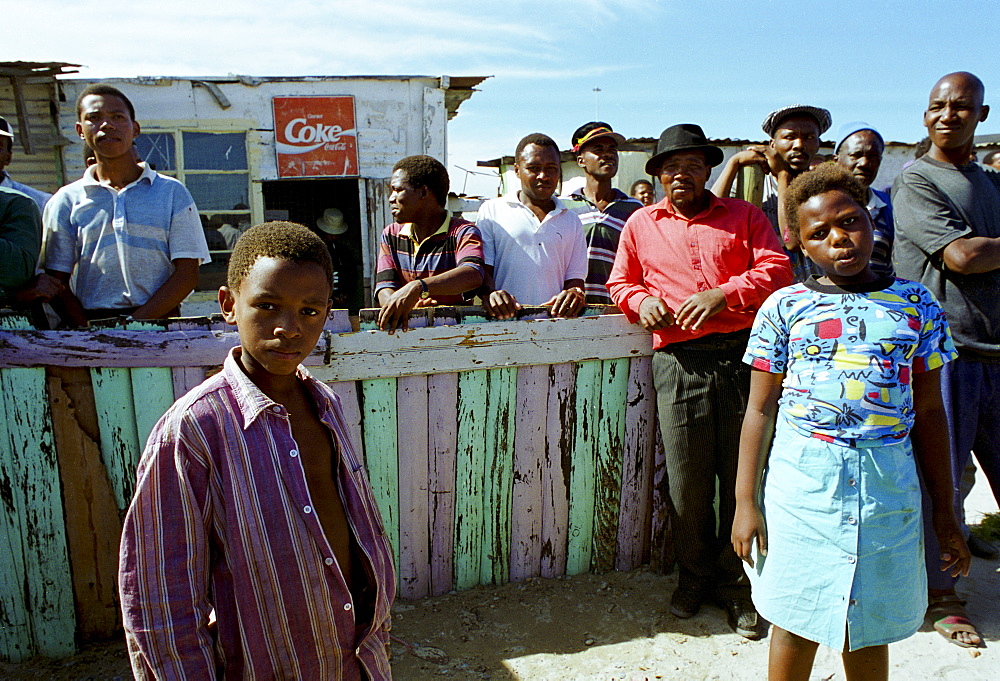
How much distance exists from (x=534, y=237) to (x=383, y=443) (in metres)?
1.59

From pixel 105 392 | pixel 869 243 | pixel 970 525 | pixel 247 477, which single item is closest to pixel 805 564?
pixel 869 243

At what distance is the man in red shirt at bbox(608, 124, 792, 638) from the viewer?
9.72 feet

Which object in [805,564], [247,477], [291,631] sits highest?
[247,477]

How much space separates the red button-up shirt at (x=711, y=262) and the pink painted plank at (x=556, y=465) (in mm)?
442

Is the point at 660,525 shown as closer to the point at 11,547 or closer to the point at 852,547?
the point at 852,547

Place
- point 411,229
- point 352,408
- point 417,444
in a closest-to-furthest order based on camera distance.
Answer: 1. point 352,408
2. point 417,444
3. point 411,229

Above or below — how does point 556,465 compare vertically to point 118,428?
below

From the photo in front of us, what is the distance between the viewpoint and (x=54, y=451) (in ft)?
8.34

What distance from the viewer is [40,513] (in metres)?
2.56

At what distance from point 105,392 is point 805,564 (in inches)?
98.1

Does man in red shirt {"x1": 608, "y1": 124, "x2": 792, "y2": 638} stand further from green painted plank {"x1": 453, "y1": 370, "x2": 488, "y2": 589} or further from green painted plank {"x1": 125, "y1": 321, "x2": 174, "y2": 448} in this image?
green painted plank {"x1": 125, "y1": 321, "x2": 174, "y2": 448}

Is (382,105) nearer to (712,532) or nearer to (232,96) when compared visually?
(232,96)

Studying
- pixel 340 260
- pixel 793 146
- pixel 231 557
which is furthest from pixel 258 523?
pixel 340 260

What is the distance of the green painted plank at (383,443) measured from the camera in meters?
2.86
